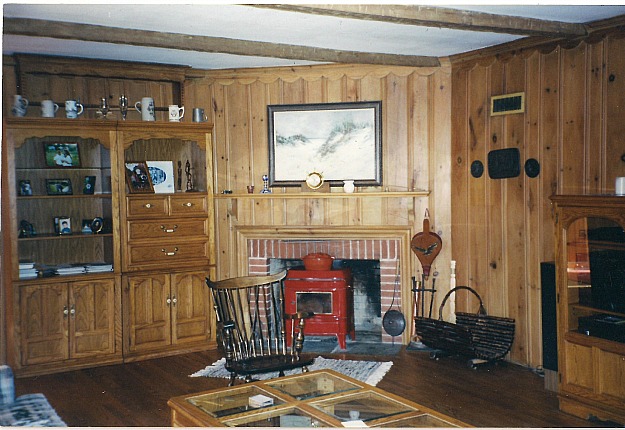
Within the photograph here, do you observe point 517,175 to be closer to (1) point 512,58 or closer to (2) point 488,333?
(1) point 512,58

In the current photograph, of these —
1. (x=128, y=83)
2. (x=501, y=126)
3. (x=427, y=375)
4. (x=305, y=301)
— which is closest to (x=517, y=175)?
(x=501, y=126)

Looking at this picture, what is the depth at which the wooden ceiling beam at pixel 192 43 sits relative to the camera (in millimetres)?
4477

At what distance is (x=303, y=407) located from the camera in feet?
11.0

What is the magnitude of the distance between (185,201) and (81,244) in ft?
3.19

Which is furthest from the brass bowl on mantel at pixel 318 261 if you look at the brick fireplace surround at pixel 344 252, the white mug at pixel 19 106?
the white mug at pixel 19 106

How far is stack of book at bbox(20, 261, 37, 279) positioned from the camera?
545 centimetres

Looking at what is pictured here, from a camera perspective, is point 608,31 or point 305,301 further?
point 305,301

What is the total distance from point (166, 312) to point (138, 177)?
118 centimetres

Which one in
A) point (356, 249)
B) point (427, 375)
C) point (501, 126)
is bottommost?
point (427, 375)

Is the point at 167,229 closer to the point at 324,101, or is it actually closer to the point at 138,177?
the point at 138,177

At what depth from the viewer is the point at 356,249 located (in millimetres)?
6293

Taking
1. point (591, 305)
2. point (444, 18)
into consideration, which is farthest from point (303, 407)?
point (444, 18)

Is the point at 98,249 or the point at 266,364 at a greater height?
the point at 98,249

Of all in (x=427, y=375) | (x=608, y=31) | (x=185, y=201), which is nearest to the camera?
(x=608, y=31)
